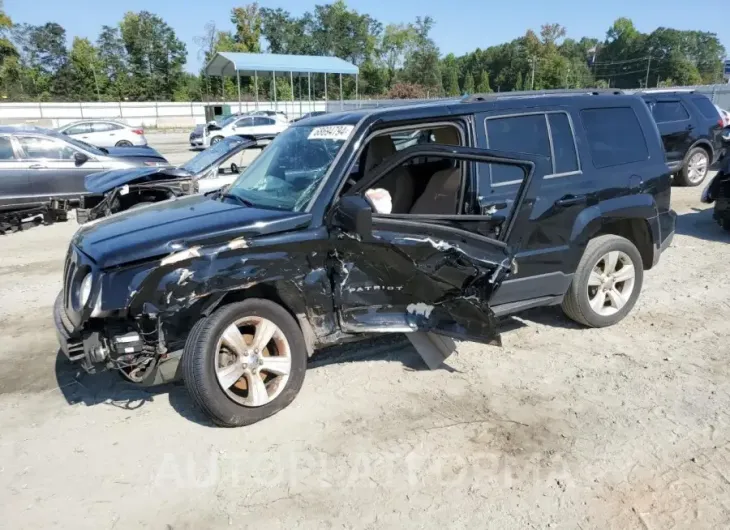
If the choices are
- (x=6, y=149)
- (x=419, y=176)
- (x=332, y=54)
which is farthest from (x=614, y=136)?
(x=332, y=54)

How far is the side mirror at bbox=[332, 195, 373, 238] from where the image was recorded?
3.40 metres

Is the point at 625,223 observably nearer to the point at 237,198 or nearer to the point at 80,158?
the point at 237,198

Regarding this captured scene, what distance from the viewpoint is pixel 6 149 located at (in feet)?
32.9

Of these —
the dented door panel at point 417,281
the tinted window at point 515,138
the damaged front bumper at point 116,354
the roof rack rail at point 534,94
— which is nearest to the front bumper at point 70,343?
the damaged front bumper at point 116,354

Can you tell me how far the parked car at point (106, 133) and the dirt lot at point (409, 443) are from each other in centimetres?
2137

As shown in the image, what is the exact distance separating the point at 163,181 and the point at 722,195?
8126 millimetres

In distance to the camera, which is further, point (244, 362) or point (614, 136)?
point (614, 136)

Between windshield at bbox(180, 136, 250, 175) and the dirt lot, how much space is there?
356 cm

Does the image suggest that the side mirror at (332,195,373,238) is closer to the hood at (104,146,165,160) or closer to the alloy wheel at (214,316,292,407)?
the alloy wheel at (214,316,292,407)

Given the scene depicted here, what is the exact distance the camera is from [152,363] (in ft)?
11.3

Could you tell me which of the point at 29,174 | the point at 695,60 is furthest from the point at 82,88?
the point at 695,60

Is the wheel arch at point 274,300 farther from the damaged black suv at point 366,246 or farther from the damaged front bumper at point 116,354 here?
the damaged front bumper at point 116,354

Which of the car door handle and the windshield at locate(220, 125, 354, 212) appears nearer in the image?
the windshield at locate(220, 125, 354, 212)

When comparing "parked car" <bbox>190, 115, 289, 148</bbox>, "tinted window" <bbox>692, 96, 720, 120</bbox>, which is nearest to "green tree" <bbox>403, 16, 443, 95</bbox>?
"parked car" <bbox>190, 115, 289, 148</bbox>
